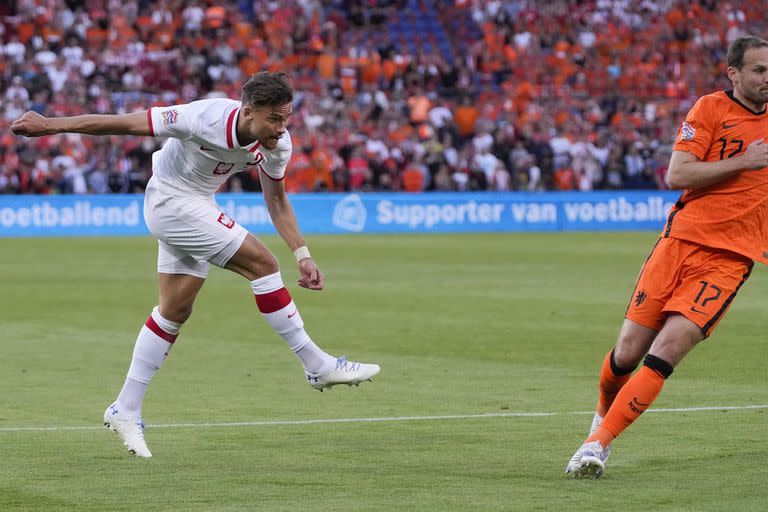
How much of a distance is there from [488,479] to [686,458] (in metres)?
1.17

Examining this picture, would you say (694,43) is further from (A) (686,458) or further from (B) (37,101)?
(A) (686,458)

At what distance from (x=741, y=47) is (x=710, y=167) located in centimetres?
61

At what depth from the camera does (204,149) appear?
7363 millimetres

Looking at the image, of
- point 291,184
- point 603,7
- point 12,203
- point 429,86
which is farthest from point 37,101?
point 603,7

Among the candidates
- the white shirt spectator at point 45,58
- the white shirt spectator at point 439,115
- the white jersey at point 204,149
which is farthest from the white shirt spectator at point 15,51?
the white jersey at point 204,149

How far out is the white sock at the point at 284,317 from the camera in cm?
746

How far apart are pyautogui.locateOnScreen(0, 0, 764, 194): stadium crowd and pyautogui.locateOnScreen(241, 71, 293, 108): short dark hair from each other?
23.3 metres

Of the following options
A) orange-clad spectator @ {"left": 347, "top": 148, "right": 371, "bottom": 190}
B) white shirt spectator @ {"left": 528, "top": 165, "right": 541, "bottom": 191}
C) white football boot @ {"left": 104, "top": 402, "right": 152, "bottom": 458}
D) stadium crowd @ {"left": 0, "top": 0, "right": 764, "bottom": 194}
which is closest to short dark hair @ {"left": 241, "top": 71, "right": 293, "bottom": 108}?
white football boot @ {"left": 104, "top": 402, "right": 152, "bottom": 458}

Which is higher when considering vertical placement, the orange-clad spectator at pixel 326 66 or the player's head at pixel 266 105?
the player's head at pixel 266 105

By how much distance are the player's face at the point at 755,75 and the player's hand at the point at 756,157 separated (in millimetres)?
270

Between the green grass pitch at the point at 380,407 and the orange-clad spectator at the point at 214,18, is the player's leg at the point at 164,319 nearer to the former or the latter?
the green grass pitch at the point at 380,407

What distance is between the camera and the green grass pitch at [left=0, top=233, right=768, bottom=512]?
6316 mm

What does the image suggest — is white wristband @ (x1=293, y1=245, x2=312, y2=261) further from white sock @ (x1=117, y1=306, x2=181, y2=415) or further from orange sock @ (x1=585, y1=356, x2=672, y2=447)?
orange sock @ (x1=585, y1=356, x2=672, y2=447)

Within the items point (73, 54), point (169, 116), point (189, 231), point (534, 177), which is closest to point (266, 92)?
point (169, 116)
